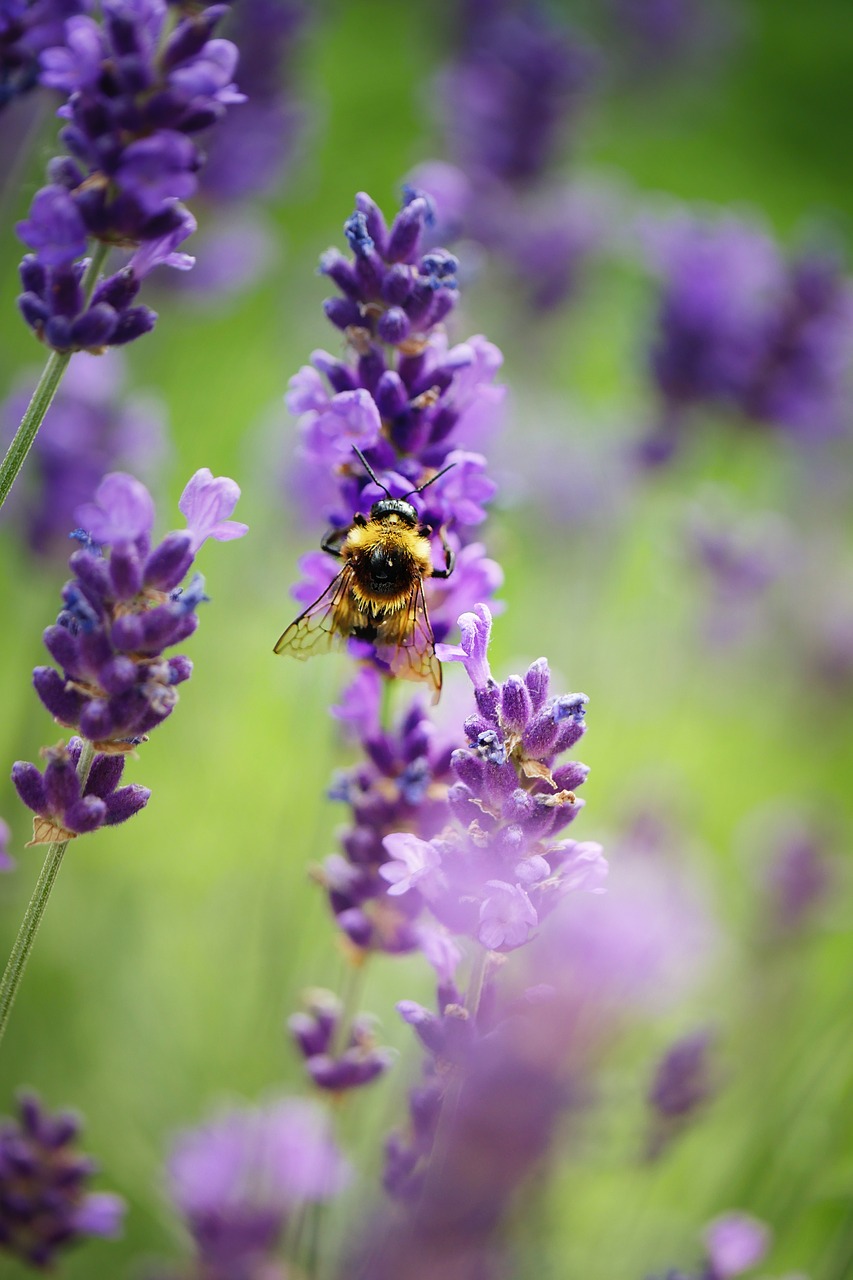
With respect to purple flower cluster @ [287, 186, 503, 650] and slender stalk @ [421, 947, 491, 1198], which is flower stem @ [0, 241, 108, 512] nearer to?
purple flower cluster @ [287, 186, 503, 650]

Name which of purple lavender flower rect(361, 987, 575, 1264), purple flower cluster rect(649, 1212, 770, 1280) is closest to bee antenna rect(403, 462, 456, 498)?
purple lavender flower rect(361, 987, 575, 1264)

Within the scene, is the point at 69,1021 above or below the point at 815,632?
below

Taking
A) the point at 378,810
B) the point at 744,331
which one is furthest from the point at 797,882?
the point at 378,810

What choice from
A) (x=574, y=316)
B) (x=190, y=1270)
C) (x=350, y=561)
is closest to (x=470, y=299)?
(x=574, y=316)

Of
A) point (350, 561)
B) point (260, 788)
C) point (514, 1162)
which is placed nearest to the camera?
point (514, 1162)

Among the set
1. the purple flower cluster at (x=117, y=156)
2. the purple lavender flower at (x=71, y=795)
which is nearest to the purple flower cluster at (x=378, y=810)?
the purple lavender flower at (x=71, y=795)

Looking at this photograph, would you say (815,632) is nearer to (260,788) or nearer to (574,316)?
(574,316)
